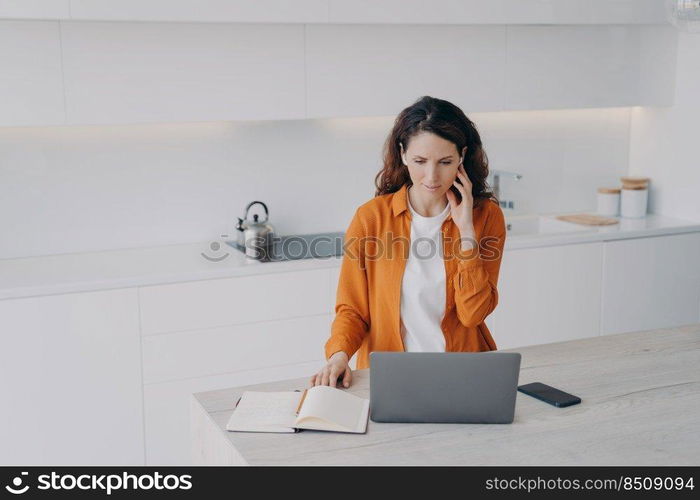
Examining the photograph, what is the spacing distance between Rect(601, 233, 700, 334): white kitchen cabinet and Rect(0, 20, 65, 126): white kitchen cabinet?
8.54 feet

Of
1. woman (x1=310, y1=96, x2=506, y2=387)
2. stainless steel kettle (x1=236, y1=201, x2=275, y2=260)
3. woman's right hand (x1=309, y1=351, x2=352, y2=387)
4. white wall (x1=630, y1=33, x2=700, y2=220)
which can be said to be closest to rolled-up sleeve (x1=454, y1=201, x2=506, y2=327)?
woman (x1=310, y1=96, x2=506, y2=387)

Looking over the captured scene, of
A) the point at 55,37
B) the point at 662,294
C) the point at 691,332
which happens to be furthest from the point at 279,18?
the point at 662,294

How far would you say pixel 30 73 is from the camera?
3420 mm

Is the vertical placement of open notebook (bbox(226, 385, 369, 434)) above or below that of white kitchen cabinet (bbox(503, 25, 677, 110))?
below

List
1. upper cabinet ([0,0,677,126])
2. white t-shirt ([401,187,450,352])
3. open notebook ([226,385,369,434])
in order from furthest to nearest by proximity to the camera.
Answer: upper cabinet ([0,0,677,126]) < white t-shirt ([401,187,450,352]) < open notebook ([226,385,369,434])

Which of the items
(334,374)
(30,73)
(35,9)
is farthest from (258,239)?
(334,374)

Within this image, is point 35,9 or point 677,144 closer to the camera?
point 35,9

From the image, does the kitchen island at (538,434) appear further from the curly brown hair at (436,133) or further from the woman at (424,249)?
the curly brown hair at (436,133)

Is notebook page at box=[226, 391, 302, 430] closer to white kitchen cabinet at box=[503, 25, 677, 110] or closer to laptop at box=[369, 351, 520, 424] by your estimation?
laptop at box=[369, 351, 520, 424]

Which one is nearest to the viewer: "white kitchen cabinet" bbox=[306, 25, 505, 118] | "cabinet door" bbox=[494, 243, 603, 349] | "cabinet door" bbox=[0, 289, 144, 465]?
"cabinet door" bbox=[0, 289, 144, 465]

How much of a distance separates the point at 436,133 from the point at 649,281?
2.42 metres

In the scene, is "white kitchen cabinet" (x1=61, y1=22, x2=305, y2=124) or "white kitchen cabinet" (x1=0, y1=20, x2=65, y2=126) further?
"white kitchen cabinet" (x1=61, y1=22, x2=305, y2=124)

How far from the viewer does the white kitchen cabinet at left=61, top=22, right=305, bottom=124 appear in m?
3.51

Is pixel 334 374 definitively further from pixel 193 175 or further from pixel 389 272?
pixel 193 175
